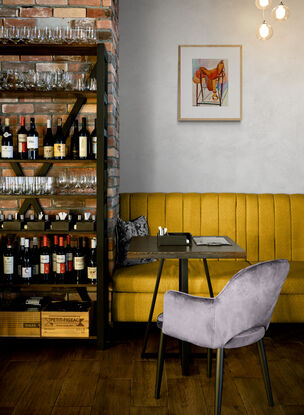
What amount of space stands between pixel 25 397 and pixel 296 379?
154cm

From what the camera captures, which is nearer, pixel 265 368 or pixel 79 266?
pixel 265 368

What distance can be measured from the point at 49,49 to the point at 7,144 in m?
0.73

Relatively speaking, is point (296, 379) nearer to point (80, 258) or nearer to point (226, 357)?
point (226, 357)

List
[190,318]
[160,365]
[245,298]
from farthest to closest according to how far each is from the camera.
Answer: [160,365], [190,318], [245,298]

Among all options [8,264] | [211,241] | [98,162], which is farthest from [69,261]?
[211,241]

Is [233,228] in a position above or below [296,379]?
above

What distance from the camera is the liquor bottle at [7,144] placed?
2840 mm

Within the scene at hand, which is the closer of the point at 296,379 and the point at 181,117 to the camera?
the point at 296,379

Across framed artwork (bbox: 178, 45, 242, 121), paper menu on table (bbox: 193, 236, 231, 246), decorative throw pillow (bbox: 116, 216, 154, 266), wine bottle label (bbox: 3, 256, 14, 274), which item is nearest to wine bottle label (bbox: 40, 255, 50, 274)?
wine bottle label (bbox: 3, 256, 14, 274)

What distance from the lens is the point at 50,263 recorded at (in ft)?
9.62

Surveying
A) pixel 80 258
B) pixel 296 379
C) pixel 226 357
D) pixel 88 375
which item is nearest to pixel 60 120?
pixel 80 258

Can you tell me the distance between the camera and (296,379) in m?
2.37

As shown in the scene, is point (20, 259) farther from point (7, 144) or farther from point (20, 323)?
point (7, 144)

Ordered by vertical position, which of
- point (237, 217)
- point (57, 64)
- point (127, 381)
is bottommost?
point (127, 381)
